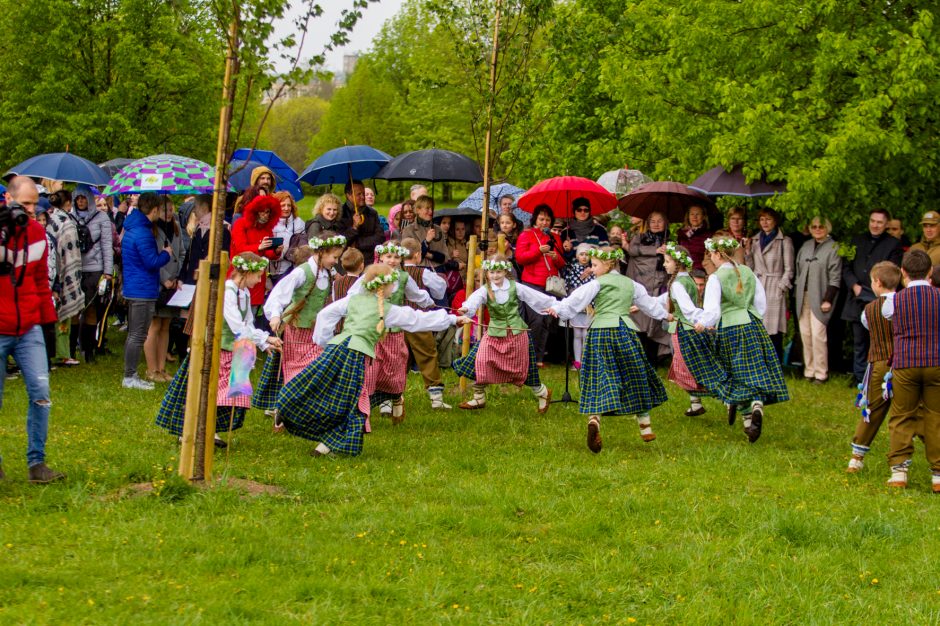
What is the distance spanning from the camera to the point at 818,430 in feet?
36.0

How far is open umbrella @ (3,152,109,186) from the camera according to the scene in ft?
45.0

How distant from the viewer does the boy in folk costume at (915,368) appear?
8312 mm

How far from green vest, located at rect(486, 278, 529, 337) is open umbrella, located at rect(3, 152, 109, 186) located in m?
6.02

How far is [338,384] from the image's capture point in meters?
8.66

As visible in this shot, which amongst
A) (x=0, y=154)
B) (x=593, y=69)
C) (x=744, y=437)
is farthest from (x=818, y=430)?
(x=0, y=154)

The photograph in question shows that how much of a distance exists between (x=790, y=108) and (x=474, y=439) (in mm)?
6713

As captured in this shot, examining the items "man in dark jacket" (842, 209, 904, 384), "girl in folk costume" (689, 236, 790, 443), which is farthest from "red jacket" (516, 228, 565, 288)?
"man in dark jacket" (842, 209, 904, 384)

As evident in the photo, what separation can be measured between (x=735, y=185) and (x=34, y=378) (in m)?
9.47

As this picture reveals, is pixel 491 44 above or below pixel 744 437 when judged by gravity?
above

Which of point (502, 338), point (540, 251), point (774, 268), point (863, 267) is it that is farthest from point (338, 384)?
point (863, 267)

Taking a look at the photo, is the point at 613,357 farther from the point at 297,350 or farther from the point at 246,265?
the point at 246,265

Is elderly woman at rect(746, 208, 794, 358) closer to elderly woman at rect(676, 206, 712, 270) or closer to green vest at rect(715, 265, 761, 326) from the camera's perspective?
elderly woman at rect(676, 206, 712, 270)

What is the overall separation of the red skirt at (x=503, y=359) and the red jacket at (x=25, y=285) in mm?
4740

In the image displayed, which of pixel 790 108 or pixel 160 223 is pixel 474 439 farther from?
pixel 790 108
